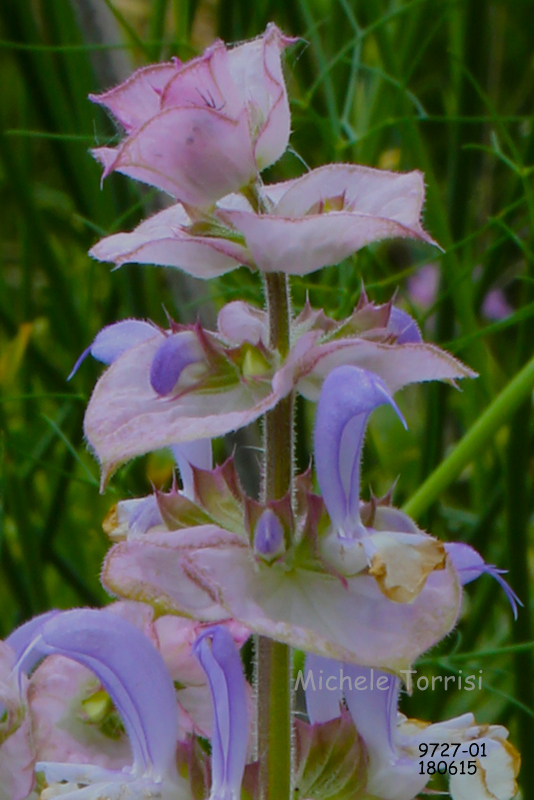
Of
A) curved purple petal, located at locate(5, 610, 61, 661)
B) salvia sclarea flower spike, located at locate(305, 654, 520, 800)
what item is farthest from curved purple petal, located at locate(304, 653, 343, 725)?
curved purple petal, located at locate(5, 610, 61, 661)

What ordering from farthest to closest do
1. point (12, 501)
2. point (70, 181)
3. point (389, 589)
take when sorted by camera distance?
point (70, 181)
point (12, 501)
point (389, 589)

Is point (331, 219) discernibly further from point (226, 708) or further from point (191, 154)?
point (226, 708)

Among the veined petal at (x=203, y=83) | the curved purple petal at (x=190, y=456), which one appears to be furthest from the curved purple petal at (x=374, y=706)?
the veined petal at (x=203, y=83)

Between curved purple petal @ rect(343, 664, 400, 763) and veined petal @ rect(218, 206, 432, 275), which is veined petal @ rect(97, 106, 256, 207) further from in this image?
curved purple petal @ rect(343, 664, 400, 763)

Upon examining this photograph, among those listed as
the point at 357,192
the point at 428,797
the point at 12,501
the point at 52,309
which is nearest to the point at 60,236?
the point at 52,309

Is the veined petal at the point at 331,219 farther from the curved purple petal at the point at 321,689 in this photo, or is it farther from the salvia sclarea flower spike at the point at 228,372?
the curved purple petal at the point at 321,689

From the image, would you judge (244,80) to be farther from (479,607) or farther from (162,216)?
(479,607)

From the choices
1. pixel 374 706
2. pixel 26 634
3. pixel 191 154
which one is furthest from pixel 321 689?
pixel 191 154
